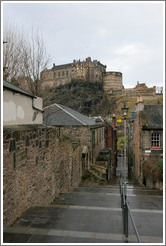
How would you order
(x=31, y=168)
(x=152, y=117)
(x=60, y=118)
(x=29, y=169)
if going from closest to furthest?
(x=29, y=169), (x=31, y=168), (x=60, y=118), (x=152, y=117)

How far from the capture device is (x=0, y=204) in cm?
490

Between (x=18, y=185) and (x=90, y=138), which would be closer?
(x=18, y=185)

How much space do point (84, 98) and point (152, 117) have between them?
64.3 metres

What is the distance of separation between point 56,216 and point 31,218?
822mm

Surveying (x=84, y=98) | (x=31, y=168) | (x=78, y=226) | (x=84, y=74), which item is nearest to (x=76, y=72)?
(x=84, y=74)

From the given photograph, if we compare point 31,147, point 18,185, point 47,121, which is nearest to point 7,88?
point 31,147

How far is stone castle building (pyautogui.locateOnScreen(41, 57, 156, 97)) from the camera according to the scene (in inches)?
3716

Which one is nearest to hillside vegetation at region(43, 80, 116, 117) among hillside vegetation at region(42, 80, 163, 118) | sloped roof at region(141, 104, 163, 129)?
hillside vegetation at region(42, 80, 163, 118)

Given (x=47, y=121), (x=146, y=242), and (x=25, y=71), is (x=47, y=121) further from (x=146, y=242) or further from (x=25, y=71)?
(x=146, y=242)

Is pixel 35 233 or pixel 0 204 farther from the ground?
pixel 0 204

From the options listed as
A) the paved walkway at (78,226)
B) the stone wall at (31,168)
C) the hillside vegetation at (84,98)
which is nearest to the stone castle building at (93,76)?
the hillside vegetation at (84,98)

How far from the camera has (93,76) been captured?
9669 cm

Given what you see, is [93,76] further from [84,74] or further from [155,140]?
[155,140]

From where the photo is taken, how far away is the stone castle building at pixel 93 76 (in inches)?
3716
